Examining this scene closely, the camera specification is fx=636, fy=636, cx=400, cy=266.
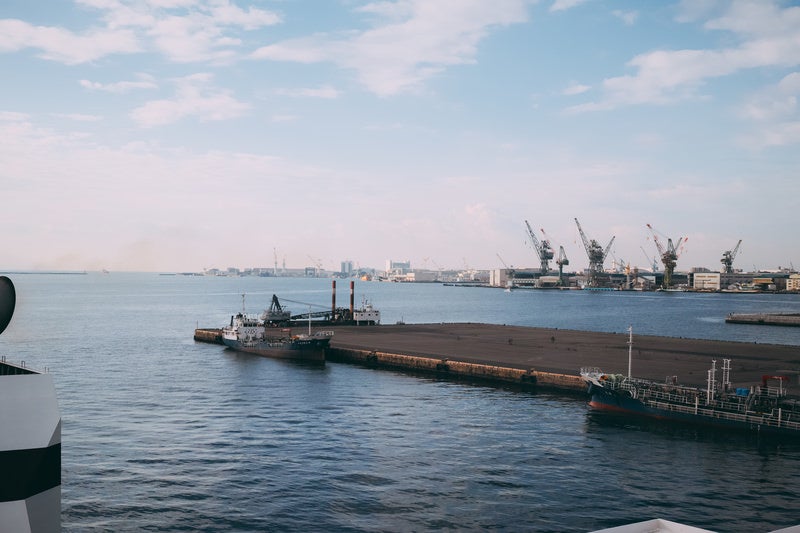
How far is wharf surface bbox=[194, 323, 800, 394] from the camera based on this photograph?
6078 cm

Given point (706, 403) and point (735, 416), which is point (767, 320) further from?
point (735, 416)

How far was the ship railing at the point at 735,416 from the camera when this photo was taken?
42.2 metres

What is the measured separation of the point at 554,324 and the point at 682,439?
10821 cm

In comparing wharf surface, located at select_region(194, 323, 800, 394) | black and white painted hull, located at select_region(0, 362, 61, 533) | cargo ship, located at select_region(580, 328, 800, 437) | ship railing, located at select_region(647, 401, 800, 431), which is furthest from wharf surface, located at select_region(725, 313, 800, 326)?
black and white painted hull, located at select_region(0, 362, 61, 533)

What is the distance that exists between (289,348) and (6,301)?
66267 millimetres

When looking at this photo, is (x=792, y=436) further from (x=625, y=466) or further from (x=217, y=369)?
(x=217, y=369)

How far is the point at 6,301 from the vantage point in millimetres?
17797

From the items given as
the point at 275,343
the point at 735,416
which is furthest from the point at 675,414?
the point at 275,343

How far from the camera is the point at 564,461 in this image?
36438 mm

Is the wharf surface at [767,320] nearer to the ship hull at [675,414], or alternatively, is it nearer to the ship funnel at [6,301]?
the ship hull at [675,414]

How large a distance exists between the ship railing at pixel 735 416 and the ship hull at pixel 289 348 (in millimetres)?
43315

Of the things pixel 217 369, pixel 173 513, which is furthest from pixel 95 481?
pixel 217 369

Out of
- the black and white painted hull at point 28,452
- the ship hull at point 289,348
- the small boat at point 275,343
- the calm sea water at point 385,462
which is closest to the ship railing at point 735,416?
the calm sea water at point 385,462

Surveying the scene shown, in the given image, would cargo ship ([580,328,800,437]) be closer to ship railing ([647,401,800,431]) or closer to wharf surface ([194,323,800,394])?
ship railing ([647,401,800,431])
